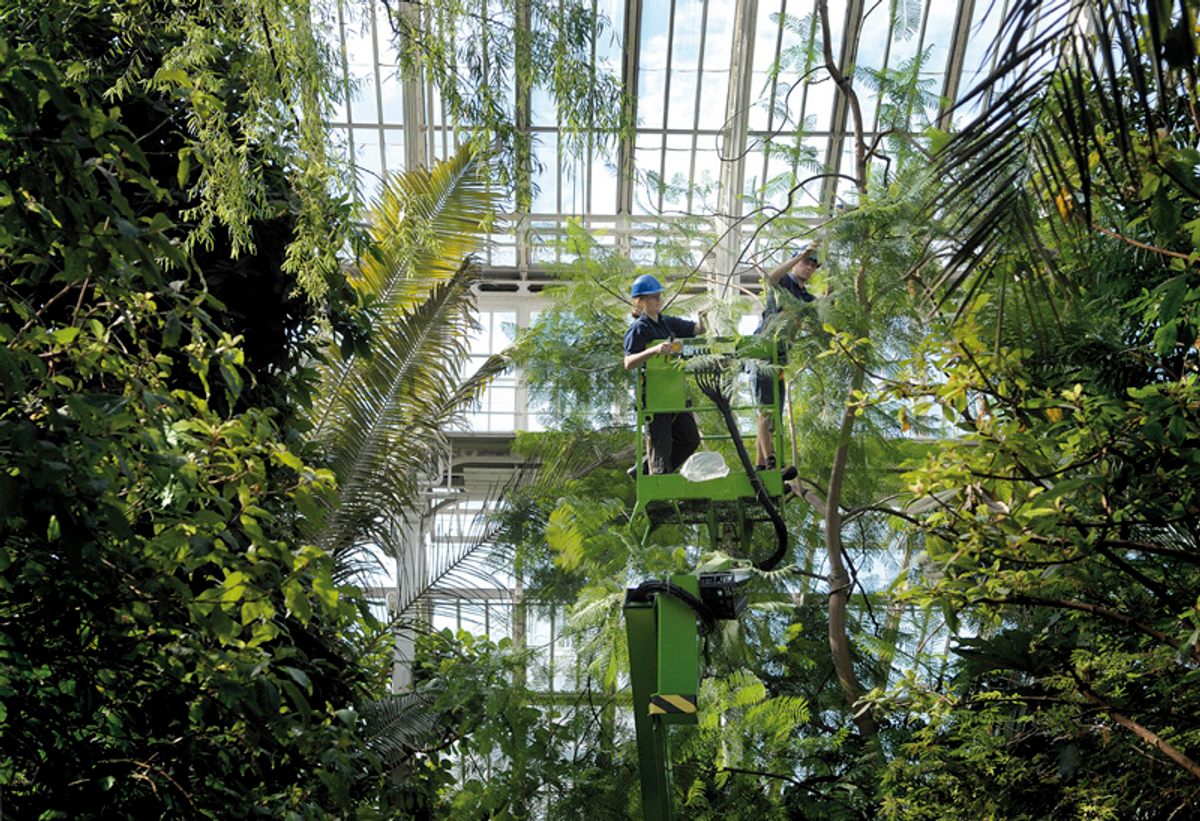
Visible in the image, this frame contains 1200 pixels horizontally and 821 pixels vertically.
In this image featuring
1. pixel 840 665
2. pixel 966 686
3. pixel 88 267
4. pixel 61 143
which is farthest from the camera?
pixel 840 665

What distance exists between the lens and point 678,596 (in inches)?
260

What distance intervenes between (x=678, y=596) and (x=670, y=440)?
5.02ft

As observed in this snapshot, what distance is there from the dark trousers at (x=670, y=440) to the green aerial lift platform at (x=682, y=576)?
0.07 m

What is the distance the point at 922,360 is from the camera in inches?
217

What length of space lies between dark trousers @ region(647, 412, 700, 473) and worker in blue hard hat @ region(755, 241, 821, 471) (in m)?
0.41

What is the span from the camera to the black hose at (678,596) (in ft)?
21.6

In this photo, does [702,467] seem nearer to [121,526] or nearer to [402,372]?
[402,372]

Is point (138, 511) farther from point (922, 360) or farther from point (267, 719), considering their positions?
point (922, 360)

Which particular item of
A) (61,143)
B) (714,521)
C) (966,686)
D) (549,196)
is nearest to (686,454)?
(714,521)

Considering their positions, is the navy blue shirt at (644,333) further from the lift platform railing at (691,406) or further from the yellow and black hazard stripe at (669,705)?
the yellow and black hazard stripe at (669,705)

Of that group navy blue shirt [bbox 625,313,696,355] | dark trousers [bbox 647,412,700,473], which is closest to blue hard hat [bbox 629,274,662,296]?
navy blue shirt [bbox 625,313,696,355]

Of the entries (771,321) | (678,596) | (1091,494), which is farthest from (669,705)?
(771,321)

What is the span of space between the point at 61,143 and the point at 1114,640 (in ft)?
17.0

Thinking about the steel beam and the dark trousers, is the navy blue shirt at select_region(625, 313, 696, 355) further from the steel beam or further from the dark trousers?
the steel beam
